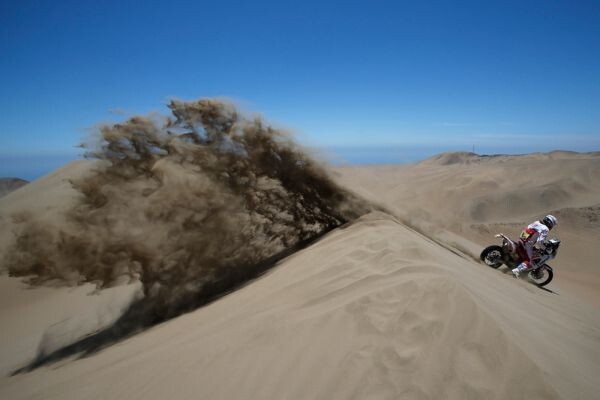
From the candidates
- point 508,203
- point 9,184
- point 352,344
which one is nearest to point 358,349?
point 352,344

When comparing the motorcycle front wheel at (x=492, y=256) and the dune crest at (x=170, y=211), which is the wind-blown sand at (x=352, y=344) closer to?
the dune crest at (x=170, y=211)

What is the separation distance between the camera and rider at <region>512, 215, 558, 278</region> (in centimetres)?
704

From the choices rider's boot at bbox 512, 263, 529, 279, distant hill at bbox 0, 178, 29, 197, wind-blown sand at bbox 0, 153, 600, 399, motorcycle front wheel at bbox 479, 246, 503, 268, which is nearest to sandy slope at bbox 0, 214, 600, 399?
wind-blown sand at bbox 0, 153, 600, 399

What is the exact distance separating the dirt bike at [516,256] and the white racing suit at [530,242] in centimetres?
10

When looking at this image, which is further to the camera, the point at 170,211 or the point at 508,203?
the point at 508,203

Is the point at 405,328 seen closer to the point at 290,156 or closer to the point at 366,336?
the point at 366,336

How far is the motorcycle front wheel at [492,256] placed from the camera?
7.68 meters

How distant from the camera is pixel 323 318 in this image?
3.00 m

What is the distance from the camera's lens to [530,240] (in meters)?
7.13

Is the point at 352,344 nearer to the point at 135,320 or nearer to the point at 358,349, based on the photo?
the point at 358,349

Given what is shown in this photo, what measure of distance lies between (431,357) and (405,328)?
315 millimetres

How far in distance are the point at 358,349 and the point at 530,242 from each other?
626cm

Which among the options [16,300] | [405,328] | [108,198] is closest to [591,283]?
[405,328]

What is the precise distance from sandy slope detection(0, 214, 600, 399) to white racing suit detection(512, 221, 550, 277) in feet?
11.0
